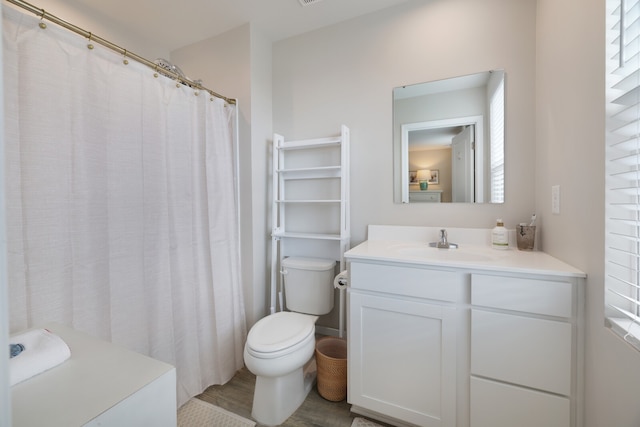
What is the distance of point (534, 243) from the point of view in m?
1.54

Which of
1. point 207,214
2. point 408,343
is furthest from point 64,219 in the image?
point 408,343

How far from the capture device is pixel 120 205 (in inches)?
53.4

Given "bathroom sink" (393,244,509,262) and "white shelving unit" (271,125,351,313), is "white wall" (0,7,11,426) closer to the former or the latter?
"bathroom sink" (393,244,509,262)

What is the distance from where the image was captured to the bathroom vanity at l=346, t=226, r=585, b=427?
1123 mm

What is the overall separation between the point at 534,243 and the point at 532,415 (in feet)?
2.67

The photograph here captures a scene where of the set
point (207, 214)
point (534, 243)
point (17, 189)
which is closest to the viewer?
point (17, 189)

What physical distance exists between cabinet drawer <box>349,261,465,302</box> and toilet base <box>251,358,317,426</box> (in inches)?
25.5

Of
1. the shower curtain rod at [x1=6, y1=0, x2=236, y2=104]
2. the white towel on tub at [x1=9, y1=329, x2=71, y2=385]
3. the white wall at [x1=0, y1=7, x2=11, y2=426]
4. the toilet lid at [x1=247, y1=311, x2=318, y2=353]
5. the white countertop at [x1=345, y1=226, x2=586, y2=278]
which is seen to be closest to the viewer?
the white wall at [x1=0, y1=7, x2=11, y2=426]

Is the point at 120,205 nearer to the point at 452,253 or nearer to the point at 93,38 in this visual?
the point at 93,38

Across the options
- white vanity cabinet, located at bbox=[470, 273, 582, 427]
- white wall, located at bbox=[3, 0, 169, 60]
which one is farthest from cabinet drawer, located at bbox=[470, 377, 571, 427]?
white wall, located at bbox=[3, 0, 169, 60]

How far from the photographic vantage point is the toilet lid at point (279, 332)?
4.69 ft

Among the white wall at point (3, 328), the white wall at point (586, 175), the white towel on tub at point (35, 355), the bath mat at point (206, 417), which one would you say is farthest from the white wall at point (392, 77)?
the white wall at point (3, 328)

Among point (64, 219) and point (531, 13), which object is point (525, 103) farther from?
point (64, 219)

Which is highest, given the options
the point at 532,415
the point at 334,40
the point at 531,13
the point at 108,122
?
the point at 334,40
